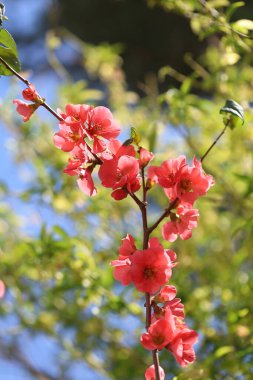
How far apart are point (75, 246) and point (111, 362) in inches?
24.0

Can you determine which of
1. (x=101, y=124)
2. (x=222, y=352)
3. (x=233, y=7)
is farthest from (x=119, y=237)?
(x=101, y=124)

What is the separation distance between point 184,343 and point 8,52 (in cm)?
36

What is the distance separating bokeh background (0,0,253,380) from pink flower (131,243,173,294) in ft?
0.91

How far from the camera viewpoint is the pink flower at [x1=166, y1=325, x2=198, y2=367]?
554 millimetres

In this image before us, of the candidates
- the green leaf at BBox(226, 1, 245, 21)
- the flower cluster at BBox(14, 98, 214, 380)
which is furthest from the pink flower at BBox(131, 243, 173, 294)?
the green leaf at BBox(226, 1, 245, 21)

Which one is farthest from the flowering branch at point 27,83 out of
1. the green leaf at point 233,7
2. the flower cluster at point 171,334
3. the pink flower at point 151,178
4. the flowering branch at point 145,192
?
the green leaf at point 233,7

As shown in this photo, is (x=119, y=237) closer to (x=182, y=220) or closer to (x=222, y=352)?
(x=222, y=352)

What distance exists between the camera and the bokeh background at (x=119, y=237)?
42.8 inches

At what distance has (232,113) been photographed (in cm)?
67

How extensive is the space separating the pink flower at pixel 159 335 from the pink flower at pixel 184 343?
0.04 ft

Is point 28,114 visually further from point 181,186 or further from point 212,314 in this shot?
point 212,314

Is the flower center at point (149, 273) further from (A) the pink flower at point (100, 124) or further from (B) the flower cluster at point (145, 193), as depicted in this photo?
(A) the pink flower at point (100, 124)

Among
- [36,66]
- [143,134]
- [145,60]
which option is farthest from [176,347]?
[36,66]

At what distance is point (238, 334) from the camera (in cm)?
112
